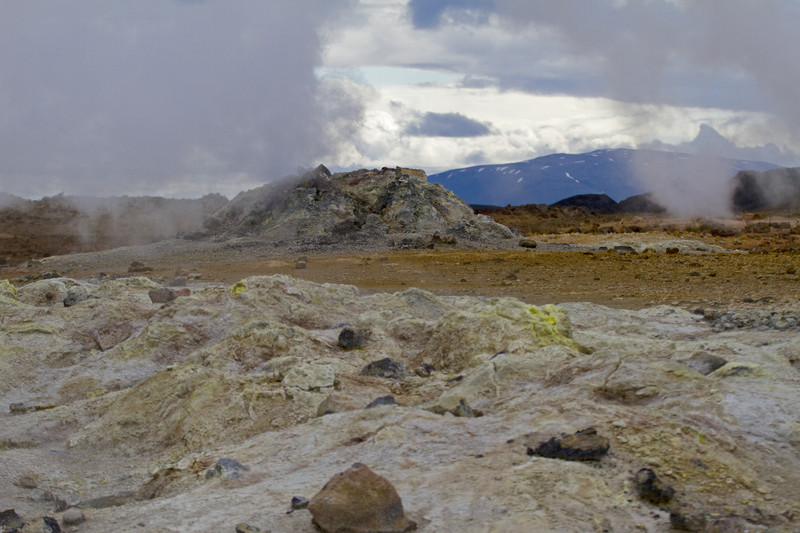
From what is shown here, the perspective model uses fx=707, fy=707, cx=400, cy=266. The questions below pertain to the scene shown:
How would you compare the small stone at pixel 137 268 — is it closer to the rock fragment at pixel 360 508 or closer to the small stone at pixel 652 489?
the rock fragment at pixel 360 508

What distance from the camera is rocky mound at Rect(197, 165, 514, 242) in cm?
2700

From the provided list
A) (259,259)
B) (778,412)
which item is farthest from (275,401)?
(259,259)

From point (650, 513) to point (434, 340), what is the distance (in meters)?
4.16

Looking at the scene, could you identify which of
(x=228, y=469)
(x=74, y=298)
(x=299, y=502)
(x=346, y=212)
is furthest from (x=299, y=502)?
(x=346, y=212)

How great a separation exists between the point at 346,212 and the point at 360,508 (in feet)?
82.3

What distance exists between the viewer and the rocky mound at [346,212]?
27.0 m

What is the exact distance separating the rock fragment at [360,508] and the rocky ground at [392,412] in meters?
0.01

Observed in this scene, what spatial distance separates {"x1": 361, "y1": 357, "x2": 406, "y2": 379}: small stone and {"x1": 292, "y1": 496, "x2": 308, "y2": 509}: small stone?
2837mm

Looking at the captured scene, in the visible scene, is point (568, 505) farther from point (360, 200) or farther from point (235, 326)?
point (360, 200)

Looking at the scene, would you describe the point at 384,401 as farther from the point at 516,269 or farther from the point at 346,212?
A: the point at 346,212

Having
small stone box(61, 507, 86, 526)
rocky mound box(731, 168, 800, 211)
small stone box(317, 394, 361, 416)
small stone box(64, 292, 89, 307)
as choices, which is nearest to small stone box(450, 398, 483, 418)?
small stone box(317, 394, 361, 416)

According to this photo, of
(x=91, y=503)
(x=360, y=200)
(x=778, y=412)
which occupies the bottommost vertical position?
(x=91, y=503)

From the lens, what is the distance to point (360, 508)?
356cm

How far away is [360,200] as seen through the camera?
29.9 m
